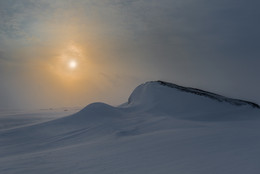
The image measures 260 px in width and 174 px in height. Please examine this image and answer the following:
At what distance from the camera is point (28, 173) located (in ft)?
13.9

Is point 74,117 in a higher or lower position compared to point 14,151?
higher

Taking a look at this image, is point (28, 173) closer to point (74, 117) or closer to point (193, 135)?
point (193, 135)

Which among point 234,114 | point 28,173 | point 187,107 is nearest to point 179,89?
point 187,107

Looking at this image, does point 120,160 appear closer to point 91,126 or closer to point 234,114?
point 91,126

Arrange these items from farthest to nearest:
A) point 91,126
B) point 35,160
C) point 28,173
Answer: point 91,126, point 35,160, point 28,173

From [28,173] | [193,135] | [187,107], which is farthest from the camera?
[187,107]

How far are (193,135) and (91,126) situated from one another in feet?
13.0

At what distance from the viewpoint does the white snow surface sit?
4223 millimetres

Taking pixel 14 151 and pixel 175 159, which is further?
pixel 14 151

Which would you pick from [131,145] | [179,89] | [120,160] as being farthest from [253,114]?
[120,160]

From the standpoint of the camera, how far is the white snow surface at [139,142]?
13.9 ft

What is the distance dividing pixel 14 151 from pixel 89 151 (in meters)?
2.44

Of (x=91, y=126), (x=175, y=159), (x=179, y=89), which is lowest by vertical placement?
(x=175, y=159)

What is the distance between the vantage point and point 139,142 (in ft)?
19.5
